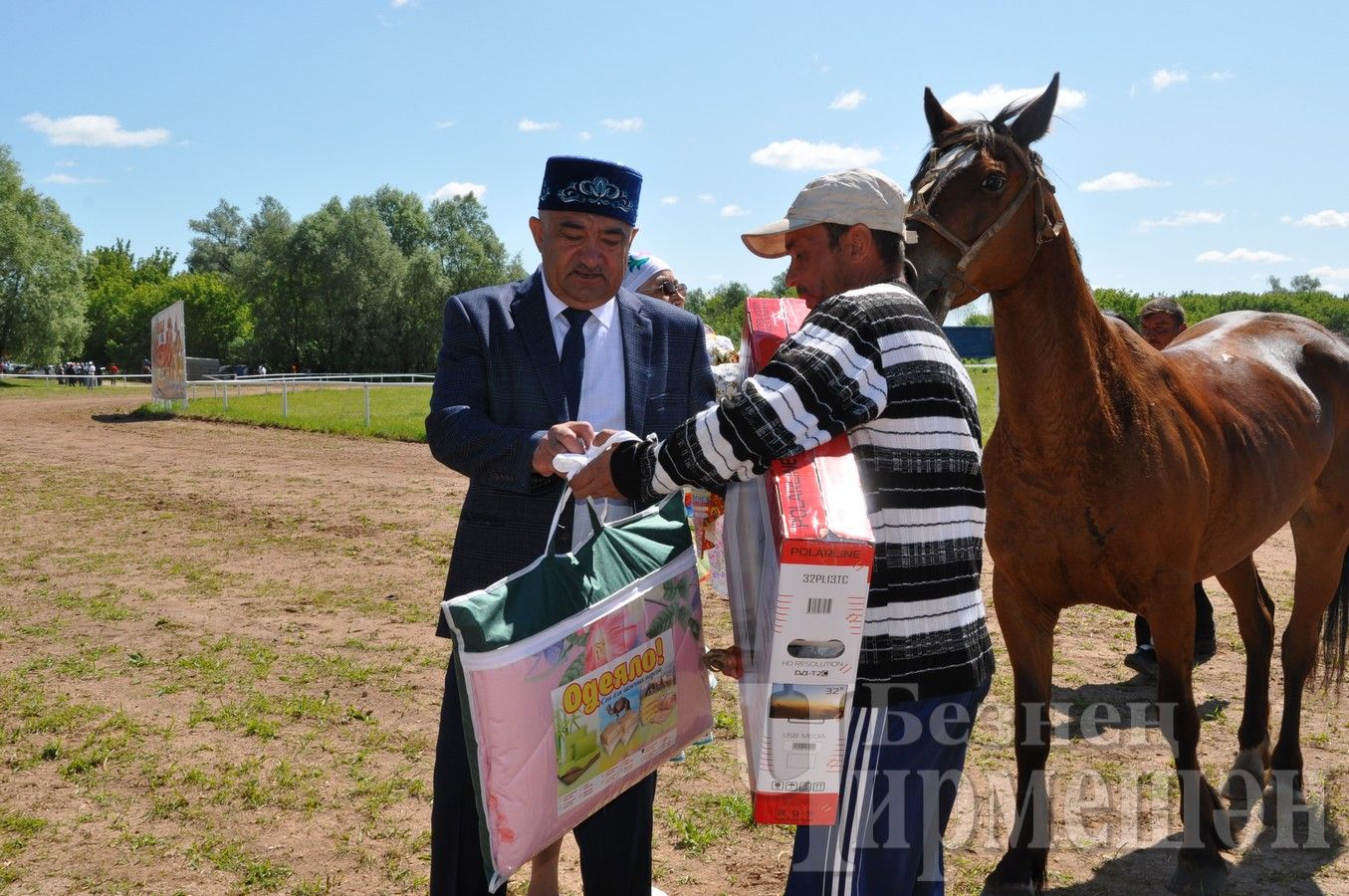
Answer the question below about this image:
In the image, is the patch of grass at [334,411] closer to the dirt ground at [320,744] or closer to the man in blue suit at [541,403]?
the dirt ground at [320,744]

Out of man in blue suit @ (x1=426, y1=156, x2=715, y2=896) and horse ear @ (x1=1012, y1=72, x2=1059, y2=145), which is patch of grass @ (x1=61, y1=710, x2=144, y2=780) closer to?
man in blue suit @ (x1=426, y1=156, x2=715, y2=896)

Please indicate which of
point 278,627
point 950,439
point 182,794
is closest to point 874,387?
point 950,439

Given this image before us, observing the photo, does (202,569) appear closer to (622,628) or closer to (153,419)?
(622,628)

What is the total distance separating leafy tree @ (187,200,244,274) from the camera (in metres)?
89.5

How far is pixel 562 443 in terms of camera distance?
7.28ft

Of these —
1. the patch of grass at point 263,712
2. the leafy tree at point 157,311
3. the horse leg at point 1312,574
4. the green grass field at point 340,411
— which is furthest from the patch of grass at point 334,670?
the leafy tree at point 157,311

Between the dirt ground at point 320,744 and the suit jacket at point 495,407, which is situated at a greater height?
the suit jacket at point 495,407

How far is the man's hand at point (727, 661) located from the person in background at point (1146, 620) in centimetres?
325

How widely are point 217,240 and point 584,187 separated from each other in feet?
328

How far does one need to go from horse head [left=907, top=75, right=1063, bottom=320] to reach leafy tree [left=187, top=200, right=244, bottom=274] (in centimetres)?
9598

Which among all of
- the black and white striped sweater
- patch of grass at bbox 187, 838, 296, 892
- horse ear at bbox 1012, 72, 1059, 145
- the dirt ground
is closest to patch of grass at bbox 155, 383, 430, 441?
the dirt ground

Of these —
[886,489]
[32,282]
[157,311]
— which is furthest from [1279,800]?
[157,311]

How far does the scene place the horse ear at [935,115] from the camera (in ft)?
11.5

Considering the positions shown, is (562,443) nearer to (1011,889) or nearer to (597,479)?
(597,479)
